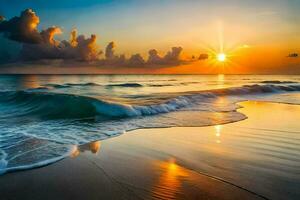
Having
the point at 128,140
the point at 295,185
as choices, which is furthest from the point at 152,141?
the point at 295,185

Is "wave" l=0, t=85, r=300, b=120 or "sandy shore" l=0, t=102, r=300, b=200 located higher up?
"wave" l=0, t=85, r=300, b=120

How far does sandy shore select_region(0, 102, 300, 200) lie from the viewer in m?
3.88

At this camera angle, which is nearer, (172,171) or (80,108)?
(172,171)

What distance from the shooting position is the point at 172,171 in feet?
15.9

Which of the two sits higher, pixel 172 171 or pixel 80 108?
pixel 80 108

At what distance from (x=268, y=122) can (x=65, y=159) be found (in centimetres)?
762

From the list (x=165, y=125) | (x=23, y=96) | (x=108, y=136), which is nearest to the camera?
(x=108, y=136)

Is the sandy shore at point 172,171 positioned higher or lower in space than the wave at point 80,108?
lower

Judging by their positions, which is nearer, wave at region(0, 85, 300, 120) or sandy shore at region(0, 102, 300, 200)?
sandy shore at region(0, 102, 300, 200)

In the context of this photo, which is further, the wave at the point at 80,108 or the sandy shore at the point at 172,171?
the wave at the point at 80,108

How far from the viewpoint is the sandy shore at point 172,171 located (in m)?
3.88

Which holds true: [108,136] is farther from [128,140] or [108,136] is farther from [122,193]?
[122,193]

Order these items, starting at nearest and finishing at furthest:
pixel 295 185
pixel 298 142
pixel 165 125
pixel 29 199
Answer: pixel 29 199 < pixel 295 185 < pixel 298 142 < pixel 165 125

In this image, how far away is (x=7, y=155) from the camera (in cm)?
576
